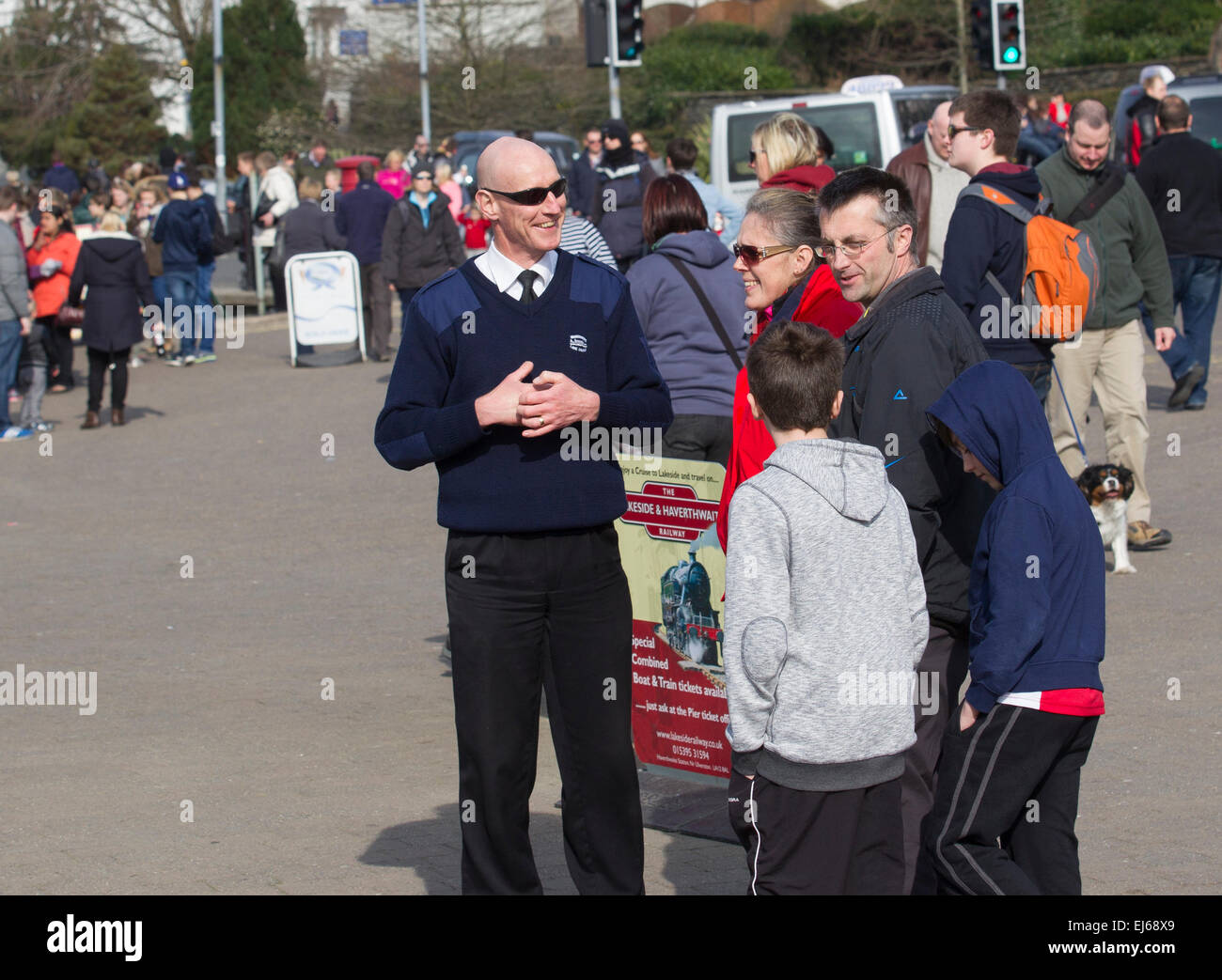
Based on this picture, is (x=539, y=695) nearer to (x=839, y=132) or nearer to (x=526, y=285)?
(x=526, y=285)

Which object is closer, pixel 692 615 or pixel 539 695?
pixel 539 695

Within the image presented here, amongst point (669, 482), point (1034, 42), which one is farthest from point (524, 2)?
point (669, 482)

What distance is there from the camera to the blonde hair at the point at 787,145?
22.7 ft

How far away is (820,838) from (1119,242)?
589 cm

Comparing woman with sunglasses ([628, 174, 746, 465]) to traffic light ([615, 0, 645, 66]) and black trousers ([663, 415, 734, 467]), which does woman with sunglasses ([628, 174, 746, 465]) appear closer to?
black trousers ([663, 415, 734, 467])

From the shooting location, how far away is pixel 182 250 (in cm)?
1819

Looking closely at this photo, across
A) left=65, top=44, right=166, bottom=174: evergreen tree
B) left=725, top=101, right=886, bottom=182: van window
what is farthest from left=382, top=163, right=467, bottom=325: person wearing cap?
left=65, top=44, right=166, bottom=174: evergreen tree

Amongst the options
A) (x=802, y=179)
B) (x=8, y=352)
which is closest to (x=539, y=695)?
(x=802, y=179)

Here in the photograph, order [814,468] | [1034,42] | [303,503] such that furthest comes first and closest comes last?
[1034,42]
[303,503]
[814,468]

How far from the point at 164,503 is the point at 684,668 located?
7.15 metres

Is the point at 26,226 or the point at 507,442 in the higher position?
the point at 26,226

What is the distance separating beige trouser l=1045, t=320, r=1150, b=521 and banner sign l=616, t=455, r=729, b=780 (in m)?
3.65

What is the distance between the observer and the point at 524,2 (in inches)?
1738

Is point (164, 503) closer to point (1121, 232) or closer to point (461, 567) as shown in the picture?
point (1121, 232)
